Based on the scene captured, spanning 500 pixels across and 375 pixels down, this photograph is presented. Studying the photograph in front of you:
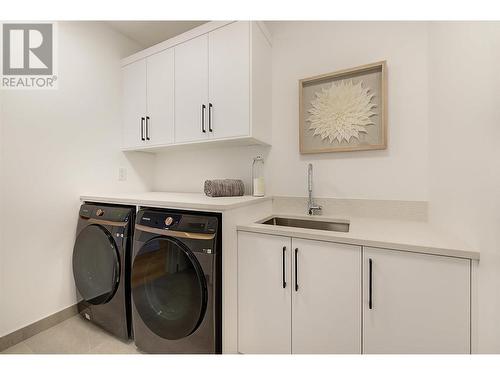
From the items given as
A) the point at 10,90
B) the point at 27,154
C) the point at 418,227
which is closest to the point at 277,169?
the point at 418,227

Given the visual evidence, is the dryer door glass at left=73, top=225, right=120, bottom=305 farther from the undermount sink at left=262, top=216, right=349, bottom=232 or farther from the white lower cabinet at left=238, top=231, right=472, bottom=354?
the undermount sink at left=262, top=216, right=349, bottom=232

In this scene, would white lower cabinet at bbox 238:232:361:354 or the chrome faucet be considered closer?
white lower cabinet at bbox 238:232:361:354

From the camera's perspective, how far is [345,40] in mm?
1626

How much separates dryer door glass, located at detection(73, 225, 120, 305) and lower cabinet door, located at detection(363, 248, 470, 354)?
4.93 feet

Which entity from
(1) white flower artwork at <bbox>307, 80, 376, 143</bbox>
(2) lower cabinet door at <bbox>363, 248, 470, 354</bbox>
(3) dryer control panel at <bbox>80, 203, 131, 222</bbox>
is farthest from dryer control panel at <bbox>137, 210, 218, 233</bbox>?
(1) white flower artwork at <bbox>307, 80, 376, 143</bbox>

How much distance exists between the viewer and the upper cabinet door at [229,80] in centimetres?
153

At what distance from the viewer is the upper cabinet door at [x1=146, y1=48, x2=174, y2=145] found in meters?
1.83

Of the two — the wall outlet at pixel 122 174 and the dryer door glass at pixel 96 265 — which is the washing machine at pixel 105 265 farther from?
the wall outlet at pixel 122 174

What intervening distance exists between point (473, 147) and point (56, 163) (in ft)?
8.20

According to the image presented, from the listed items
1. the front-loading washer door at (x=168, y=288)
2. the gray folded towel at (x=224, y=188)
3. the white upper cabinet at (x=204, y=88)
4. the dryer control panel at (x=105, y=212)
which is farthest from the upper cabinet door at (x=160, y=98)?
the front-loading washer door at (x=168, y=288)

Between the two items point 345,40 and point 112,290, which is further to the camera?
point 345,40

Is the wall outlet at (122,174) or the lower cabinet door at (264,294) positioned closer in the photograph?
the lower cabinet door at (264,294)
